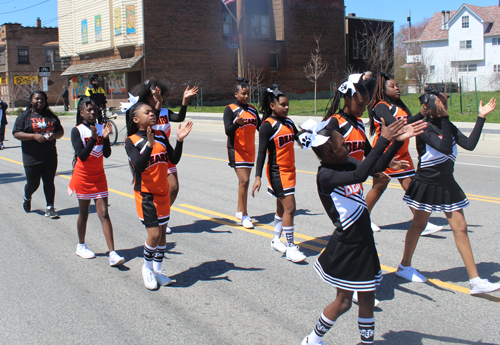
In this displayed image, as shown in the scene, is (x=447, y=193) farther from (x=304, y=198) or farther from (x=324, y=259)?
(x=304, y=198)

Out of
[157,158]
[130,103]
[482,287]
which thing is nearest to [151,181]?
[157,158]

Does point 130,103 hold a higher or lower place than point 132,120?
higher

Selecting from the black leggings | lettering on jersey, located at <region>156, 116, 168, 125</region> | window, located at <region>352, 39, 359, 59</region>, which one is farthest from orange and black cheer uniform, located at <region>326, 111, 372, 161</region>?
window, located at <region>352, 39, 359, 59</region>

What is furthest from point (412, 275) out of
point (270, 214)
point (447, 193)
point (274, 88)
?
point (270, 214)

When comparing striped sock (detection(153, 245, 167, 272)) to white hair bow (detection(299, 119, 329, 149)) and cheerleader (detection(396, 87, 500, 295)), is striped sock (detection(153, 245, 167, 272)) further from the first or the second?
cheerleader (detection(396, 87, 500, 295))

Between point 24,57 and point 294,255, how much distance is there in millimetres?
59948

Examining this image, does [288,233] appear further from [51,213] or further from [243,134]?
[51,213]

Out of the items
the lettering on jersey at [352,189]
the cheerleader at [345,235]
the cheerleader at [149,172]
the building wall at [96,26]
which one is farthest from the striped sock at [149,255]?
the building wall at [96,26]

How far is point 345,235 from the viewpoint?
3240 mm

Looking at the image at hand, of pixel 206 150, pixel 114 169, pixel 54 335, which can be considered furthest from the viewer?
pixel 206 150

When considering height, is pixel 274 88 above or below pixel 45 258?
above

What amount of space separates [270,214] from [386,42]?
4194 centimetres

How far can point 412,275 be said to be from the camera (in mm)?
4684

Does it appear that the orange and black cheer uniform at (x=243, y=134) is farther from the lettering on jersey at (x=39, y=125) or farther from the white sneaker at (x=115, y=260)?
the lettering on jersey at (x=39, y=125)
